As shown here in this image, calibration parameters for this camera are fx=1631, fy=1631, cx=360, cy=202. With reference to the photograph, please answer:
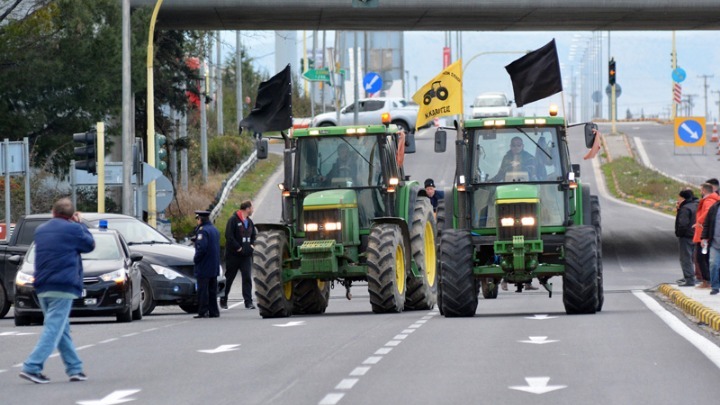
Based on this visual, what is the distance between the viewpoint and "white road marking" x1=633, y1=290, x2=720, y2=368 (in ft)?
54.2

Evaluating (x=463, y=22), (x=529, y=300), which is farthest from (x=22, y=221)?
(x=463, y=22)

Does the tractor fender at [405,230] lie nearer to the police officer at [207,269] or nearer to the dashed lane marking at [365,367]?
the dashed lane marking at [365,367]

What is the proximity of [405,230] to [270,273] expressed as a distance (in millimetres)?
2375

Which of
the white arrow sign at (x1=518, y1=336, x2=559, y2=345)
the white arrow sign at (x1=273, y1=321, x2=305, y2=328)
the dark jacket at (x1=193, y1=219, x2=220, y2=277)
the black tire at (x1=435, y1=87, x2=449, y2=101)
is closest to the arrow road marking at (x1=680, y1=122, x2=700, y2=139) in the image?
the black tire at (x1=435, y1=87, x2=449, y2=101)

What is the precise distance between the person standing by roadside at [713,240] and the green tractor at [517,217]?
10.8 feet

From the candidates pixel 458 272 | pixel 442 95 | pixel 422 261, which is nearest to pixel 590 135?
pixel 458 272

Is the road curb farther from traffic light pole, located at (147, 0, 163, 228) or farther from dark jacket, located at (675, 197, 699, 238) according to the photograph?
traffic light pole, located at (147, 0, 163, 228)

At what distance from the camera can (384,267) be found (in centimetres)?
2369

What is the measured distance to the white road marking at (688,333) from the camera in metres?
16.5

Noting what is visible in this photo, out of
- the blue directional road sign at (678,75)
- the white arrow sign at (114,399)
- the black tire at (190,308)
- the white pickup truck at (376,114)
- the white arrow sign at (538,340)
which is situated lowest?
the black tire at (190,308)

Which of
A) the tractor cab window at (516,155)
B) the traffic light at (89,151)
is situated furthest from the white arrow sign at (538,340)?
the traffic light at (89,151)

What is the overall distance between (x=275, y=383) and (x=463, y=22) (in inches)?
1184

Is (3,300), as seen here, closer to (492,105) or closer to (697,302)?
(697,302)

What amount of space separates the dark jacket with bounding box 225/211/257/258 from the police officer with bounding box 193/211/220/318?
7.62ft
